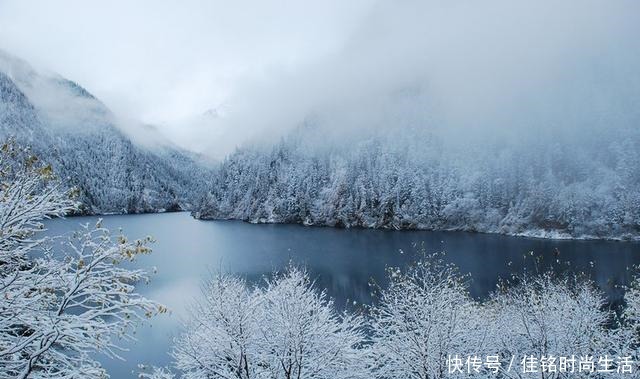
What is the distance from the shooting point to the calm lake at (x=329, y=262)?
1919 inches

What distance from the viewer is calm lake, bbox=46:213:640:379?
4875cm

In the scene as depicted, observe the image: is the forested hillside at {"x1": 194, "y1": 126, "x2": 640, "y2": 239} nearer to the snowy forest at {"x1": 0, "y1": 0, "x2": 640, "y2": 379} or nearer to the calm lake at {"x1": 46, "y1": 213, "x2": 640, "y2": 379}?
the snowy forest at {"x1": 0, "y1": 0, "x2": 640, "y2": 379}

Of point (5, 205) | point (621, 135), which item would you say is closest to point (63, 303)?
point (5, 205)

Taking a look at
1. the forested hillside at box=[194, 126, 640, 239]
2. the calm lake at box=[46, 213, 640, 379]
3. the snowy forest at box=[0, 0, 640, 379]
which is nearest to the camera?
the snowy forest at box=[0, 0, 640, 379]

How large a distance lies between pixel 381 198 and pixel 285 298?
569 feet

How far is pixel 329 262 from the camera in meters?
87.6

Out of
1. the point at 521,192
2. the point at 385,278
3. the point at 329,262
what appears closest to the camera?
the point at 385,278

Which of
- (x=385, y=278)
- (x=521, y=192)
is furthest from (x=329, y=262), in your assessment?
(x=521, y=192)

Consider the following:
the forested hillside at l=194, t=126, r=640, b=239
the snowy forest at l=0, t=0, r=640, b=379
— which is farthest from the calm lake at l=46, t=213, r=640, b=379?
the forested hillside at l=194, t=126, r=640, b=239

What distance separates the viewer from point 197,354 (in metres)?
23.5

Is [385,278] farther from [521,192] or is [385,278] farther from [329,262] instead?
[521,192]

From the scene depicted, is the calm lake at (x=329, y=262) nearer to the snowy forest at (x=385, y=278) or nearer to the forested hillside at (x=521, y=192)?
the snowy forest at (x=385, y=278)

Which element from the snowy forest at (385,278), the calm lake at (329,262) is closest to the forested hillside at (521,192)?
the snowy forest at (385,278)

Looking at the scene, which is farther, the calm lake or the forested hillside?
the forested hillside
